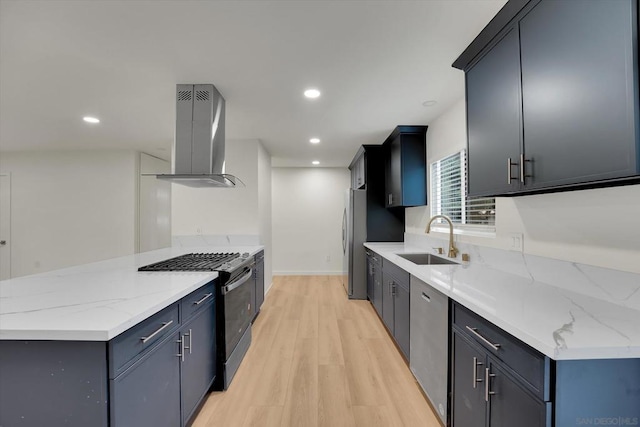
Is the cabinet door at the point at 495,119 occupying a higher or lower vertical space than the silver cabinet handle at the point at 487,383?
higher

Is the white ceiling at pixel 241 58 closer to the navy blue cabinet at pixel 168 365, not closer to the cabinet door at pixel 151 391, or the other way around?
the navy blue cabinet at pixel 168 365

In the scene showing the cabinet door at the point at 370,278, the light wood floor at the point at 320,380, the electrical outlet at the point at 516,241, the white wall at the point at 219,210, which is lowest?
the light wood floor at the point at 320,380

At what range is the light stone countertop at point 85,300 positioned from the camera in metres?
0.97

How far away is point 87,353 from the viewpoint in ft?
3.32

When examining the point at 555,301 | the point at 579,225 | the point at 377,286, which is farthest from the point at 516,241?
the point at 377,286

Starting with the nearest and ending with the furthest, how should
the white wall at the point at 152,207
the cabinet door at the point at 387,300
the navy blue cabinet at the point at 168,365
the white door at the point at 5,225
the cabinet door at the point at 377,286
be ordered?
the navy blue cabinet at the point at 168,365
the cabinet door at the point at 387,300
the cabinet door at the point at 377,286
the white door at the point at 5,225
the white wall at the point at 152,207

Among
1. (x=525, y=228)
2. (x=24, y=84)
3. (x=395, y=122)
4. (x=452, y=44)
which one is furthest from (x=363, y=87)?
(x=24, y=84)

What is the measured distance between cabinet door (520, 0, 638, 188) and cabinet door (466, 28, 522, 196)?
7cm

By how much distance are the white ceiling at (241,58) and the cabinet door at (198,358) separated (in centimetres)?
175

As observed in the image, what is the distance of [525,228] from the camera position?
1.77m

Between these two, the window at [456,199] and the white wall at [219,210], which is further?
the white wall at [219,210]

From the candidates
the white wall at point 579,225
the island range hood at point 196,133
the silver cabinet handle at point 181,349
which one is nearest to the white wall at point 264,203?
the island range hood at point 196,133

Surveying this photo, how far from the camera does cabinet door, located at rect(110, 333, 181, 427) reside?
1.06 m

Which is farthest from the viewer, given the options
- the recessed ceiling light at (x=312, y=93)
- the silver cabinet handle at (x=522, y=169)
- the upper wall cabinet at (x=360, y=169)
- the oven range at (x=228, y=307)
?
the upper wall cabinet at (x=360, y=169)
